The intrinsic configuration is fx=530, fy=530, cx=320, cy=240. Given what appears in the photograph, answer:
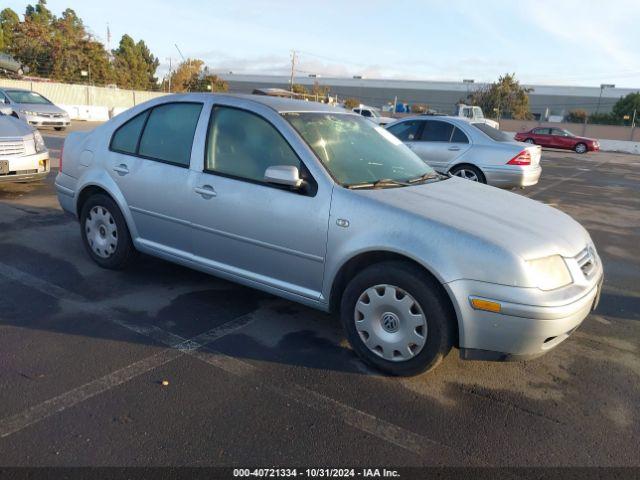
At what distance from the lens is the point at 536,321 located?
290 centimetres

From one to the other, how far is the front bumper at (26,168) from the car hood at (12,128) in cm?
37

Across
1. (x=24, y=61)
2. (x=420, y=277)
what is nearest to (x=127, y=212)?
(x=420, y=277)

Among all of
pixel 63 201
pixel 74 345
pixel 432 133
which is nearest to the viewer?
pixel 74 345

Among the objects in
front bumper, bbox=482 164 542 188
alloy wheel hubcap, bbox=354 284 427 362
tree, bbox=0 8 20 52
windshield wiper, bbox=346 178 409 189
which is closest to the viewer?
alloy wheel hubcap, bbox=354 284 427 362

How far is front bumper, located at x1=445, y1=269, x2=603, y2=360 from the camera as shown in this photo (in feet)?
9.50

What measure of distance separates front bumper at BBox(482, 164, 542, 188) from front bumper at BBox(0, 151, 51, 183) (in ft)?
24.0

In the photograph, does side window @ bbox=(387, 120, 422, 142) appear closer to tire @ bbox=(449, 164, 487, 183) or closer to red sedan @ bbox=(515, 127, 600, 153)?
tire @ bbox=(449, 164, 487, 183)

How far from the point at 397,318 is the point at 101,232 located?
305 cm

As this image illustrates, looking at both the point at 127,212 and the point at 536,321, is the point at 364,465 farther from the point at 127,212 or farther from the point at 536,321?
the point at 127,212

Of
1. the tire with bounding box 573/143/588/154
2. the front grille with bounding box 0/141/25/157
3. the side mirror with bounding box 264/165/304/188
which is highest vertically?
the side mirror with bounding box 264/165/304/188

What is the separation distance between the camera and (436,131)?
1016 centimetres

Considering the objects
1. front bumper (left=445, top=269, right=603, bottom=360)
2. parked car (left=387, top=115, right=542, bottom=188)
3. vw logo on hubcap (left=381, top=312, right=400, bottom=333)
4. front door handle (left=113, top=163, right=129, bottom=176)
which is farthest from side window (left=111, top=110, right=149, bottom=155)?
parked car (left=387, top=115, right=542, bottom=188)

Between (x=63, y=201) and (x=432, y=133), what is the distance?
7008 mm

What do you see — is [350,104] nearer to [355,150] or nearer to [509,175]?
[509,175]
